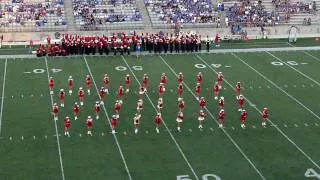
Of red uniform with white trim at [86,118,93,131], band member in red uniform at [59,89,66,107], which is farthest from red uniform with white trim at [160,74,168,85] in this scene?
red uniform with white trim at [86,118,93,131]

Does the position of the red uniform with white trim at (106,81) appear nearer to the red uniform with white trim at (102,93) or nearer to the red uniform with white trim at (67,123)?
the red uniform with white trim at (102,93)

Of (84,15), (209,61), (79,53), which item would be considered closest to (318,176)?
(209,61)

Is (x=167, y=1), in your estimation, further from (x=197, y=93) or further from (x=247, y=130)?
(x=247, y=130)

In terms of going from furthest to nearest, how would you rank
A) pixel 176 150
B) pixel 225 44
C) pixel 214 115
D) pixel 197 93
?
pixel 225 44, pixel 197 93, pixel 214 115, pixel 176 150

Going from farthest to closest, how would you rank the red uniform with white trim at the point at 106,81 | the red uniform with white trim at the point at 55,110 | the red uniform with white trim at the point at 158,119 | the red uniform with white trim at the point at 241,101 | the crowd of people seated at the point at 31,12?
the crowd of people seated at the point at 31,12 < the red uniform with white trim at the point at 106,81 < the red uniform with white trim at the point at 241,101 < the red uniform with white trim at the point at 55,110 < the red uniform with white trim at the point at 158,119

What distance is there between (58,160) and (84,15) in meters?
17.5

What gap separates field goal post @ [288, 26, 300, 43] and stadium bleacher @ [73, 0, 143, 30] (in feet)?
24.0

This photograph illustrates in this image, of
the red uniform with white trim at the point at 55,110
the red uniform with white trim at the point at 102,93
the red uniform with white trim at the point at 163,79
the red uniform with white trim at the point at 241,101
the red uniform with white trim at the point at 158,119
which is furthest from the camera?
the red uniform with white trim at the point at 163,79

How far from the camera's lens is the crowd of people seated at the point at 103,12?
3198 cm

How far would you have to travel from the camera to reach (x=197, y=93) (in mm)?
20844

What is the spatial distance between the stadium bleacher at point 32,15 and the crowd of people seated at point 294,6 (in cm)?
1157

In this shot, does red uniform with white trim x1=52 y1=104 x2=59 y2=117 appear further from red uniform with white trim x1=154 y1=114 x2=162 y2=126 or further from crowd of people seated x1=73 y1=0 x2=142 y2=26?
crowd of people seated x1=73 y1=0 x2=142 y2=26

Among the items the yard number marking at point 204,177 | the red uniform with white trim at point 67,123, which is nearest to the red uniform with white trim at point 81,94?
the red uniform with white trim at point 67,123

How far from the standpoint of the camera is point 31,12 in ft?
→ 105
